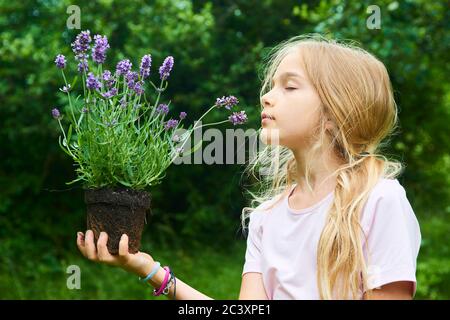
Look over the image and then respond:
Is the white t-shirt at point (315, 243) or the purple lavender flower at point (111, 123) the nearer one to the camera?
the white t-shirt at point (315, 243)

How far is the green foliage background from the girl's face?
11.3ft

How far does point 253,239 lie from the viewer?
7.09 ft

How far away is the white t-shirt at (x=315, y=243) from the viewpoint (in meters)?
1.79

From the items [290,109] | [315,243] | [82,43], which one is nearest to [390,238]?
[315,243]

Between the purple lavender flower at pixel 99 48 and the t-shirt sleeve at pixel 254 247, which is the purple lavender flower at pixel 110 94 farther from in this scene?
the t-shirt sleeve at pixel 254 247

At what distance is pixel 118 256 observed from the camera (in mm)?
1911

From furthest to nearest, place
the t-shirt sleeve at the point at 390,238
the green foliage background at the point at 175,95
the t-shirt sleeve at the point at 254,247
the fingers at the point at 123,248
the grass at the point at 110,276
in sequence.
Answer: the green foliage background at the point at 175,95, the grass at the point at 110,276, the t-shirt sleeve at the point at 254,247, the fingers at the point at 123,248, the t-shirt sleeve at the point at 390,238

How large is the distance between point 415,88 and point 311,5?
3.20 metres

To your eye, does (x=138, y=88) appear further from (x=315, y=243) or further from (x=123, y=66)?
(x=315, y=243)

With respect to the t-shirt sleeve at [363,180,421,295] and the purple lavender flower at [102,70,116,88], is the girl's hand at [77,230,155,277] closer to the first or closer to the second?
the purple lavender flower at [102,70,116,88]

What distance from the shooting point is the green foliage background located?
564 cm

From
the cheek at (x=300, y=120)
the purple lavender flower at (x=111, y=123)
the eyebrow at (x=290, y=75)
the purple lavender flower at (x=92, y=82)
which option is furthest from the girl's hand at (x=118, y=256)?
the eyebrow at (x=290, y=75)

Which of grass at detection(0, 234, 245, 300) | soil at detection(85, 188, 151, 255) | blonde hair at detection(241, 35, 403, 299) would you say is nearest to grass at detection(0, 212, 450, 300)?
Answer: grass at detection(0, 234, 245, 300)

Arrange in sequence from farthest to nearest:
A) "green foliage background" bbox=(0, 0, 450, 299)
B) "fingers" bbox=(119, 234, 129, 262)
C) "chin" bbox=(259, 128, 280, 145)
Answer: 1. "green foliage background" bbox=(0, 0, 450, 299)
2. "chin" bbox=(259, 128, 280, 145)
3. "fingers" bbox=(119, 234, 129, 262)
